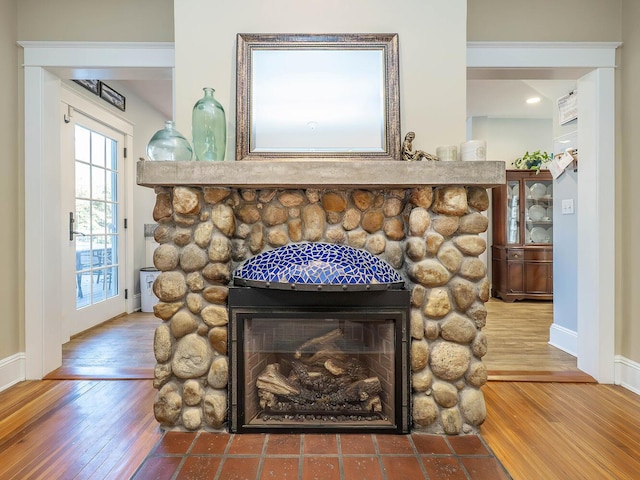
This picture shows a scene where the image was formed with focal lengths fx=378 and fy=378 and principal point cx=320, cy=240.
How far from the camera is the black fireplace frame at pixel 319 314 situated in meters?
1.70

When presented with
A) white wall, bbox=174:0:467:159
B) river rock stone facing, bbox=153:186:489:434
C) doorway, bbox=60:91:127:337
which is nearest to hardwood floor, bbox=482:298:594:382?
river rock stone facing, bbox=153:186:489:434

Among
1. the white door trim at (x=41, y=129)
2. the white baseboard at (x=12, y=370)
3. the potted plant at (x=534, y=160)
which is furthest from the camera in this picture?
the potted plant at (x=534, y=160)

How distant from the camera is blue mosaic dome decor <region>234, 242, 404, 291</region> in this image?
5.27 ft

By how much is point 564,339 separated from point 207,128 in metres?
3.17

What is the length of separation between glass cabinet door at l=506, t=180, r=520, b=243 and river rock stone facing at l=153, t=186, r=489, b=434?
387 centimetres

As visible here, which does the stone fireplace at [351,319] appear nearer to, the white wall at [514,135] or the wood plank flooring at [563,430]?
the wood plank flooring at [563,430]

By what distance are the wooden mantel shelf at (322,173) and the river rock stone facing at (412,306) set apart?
74mm

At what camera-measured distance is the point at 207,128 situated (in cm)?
178

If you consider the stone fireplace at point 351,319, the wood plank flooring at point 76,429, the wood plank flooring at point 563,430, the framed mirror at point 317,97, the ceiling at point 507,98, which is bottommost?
the wood plank flooring at point 563,430

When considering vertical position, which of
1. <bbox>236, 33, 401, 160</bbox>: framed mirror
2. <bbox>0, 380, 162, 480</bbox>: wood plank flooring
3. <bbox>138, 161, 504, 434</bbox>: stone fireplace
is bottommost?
<bbox>0, 380, 162, 480</bbox>: wood plank flooring

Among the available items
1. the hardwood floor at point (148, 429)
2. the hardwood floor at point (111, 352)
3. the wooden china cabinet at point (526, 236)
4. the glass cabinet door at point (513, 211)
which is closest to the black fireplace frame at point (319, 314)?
the hardwood floor at point (148, 429)

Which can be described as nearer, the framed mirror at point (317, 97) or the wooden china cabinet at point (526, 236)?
the framed mirror at point (317, 97)

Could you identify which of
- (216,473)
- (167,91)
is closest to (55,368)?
(216,473)

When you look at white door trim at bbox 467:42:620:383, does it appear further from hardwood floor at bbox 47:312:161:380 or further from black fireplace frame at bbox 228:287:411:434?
hardwood floor at bbox 47:312:161:380
